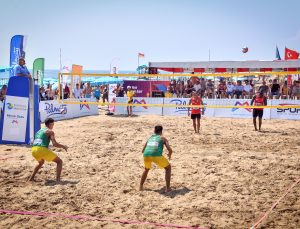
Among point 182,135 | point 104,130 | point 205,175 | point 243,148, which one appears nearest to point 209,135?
point 182,135

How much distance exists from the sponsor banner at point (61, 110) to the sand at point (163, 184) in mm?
6138

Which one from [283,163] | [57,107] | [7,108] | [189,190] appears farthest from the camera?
[57,107]

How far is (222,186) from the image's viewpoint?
6824 mm

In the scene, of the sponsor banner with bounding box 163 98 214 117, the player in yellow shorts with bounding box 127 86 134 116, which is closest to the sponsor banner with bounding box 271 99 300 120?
the sponsor banner with bounding box 163 98 214 117

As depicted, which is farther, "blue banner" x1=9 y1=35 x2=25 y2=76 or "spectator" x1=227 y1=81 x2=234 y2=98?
"spectator" x1=227 y1=81 x2=234 y2=98

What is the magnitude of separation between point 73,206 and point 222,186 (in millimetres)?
2928

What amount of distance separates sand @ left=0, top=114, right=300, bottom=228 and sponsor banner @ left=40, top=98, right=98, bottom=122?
20.1 feet

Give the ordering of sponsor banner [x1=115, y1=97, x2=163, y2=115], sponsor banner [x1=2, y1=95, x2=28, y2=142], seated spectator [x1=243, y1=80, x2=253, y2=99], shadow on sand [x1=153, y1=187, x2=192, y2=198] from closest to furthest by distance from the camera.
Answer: shadow on sand [x1=153, y1=187, x2=192, y2=198] → sponsor banner [x1=2, y1=95, x2=28, y2=142] → seated spectator [x1=243, y1=80, x2=253, y2=99] → sponsor banner [x1=115, y1=97, x2=163, y2=115]

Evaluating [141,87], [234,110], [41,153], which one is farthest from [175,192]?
[141,87]

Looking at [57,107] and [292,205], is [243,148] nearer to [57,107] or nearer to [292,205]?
[292,205]

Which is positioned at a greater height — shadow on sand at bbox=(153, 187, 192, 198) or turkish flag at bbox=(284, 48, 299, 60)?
turkish flag at bbox=(284, 48, 299, 60)

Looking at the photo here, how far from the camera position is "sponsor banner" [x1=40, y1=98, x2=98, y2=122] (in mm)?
17500

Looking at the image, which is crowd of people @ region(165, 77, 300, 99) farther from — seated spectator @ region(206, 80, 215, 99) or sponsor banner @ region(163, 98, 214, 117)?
sponsor banner @ region(163, 98, 214, 117)

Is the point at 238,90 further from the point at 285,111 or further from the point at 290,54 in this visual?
the point at 290,54
